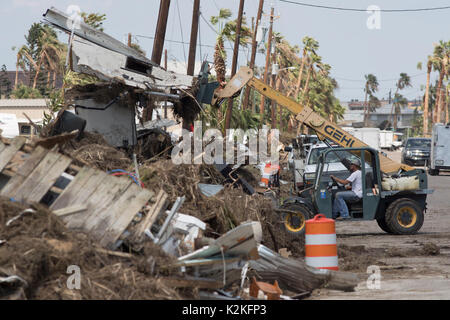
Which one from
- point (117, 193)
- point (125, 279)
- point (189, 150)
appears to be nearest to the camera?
point (125, 279)

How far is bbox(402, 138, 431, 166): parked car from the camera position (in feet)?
146

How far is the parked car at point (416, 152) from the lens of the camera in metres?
44.5

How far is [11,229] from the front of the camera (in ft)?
23.4

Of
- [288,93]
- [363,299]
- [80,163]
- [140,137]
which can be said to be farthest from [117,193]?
[288,93]

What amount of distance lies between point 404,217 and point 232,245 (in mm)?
8092

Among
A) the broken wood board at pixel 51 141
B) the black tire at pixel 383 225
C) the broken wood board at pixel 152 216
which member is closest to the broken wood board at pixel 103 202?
the broken wood board at pixel 152 216

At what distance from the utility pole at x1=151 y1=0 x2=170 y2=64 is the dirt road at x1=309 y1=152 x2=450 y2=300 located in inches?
268

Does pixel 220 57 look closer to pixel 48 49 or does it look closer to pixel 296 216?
pixel 296 216

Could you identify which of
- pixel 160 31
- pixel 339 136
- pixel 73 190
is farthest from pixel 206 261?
pixel 160 31

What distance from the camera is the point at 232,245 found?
782 centimetres

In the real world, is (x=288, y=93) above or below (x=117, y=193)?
above

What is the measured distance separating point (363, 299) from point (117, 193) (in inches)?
125

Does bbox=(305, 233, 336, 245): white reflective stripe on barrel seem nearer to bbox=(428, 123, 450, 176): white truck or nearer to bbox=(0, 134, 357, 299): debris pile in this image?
bbox=(0, 134, 357, 299): debris pile
